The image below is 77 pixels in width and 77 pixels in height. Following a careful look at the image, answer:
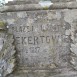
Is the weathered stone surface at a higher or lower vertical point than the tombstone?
higher

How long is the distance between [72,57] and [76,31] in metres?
0.45

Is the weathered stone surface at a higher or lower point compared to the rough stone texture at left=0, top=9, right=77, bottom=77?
higher

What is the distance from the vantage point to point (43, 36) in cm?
443

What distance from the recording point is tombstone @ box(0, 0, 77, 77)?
4359 mm

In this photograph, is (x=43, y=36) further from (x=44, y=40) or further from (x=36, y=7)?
(x=36, y=7)

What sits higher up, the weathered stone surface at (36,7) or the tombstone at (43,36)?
the weathered stone surface at (36,7)

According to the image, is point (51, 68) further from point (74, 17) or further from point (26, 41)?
point (74, 17)

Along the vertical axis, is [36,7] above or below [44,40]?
above

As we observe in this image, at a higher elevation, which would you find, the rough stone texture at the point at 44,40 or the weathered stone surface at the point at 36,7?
the weathered stone surface at the point at 36,7

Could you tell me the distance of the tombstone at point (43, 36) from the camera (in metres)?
4.36

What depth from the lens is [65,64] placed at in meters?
4.46

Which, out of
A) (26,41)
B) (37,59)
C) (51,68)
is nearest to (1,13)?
(26,41)

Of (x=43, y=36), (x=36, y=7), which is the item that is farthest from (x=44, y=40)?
(x=36, y=7)

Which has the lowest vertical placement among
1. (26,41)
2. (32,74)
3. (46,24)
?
(32,74)
